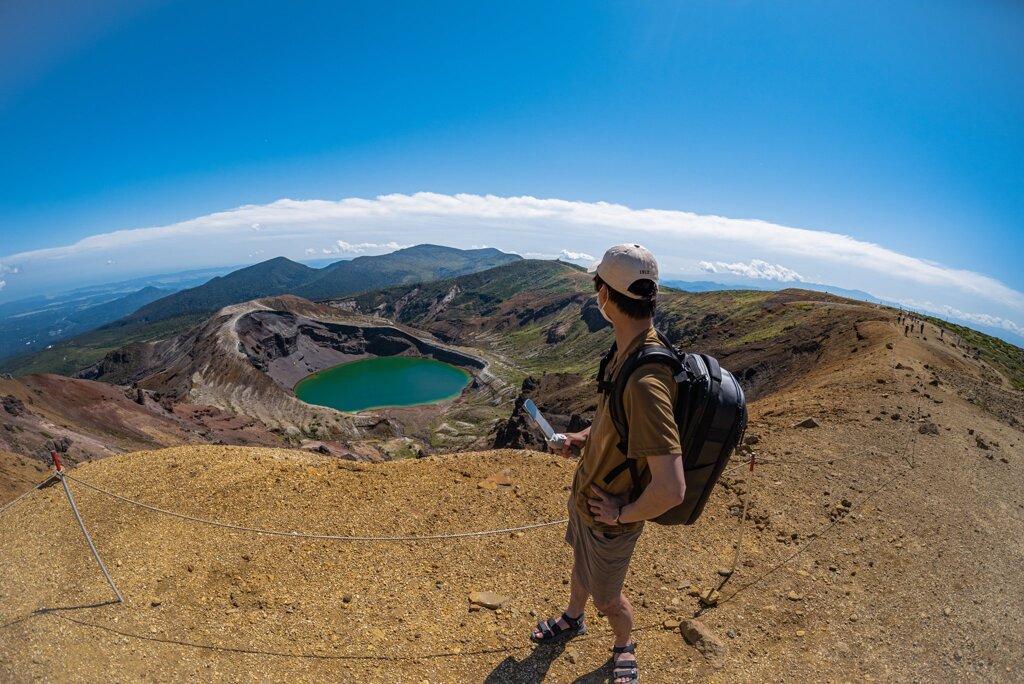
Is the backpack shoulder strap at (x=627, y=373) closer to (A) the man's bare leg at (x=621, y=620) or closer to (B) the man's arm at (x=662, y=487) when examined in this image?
(B) the man's arm at (x=662, y=487)

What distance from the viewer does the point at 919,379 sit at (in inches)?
623

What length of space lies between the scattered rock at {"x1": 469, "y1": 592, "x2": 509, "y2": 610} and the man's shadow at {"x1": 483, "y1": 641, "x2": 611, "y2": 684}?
79 cm

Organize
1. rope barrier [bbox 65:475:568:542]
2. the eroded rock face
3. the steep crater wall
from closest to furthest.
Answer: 1. rope barrier [bbox 65:475:568:542]
2. the eroded rock face
3. the steep crater wall

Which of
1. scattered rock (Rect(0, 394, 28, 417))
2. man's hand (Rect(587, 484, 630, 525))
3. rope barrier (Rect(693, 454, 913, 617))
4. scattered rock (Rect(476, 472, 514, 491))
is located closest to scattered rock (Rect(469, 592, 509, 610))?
rope barrier (Rect(693, 454, 913, 617))

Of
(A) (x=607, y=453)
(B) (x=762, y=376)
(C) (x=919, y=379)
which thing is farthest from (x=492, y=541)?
(B) (x=762, y=376)

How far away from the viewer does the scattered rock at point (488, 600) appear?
5.89 meters

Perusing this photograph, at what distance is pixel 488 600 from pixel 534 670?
117 centimetres

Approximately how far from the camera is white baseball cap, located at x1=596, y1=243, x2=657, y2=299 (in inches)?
128

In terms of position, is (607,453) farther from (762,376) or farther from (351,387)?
(351,387)

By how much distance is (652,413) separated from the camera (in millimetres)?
2914

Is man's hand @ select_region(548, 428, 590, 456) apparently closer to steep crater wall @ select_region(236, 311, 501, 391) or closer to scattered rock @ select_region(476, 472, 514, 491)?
scattered rock @ select_region(476, 472, 514, 491)

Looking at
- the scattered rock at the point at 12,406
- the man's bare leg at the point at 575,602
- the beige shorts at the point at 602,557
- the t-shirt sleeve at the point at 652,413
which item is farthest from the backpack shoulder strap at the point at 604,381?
the scattered rock at the point at 12,406

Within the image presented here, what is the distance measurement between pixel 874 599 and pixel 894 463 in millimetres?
5521

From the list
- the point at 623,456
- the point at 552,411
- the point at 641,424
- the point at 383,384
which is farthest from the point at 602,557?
the point at 383,384
